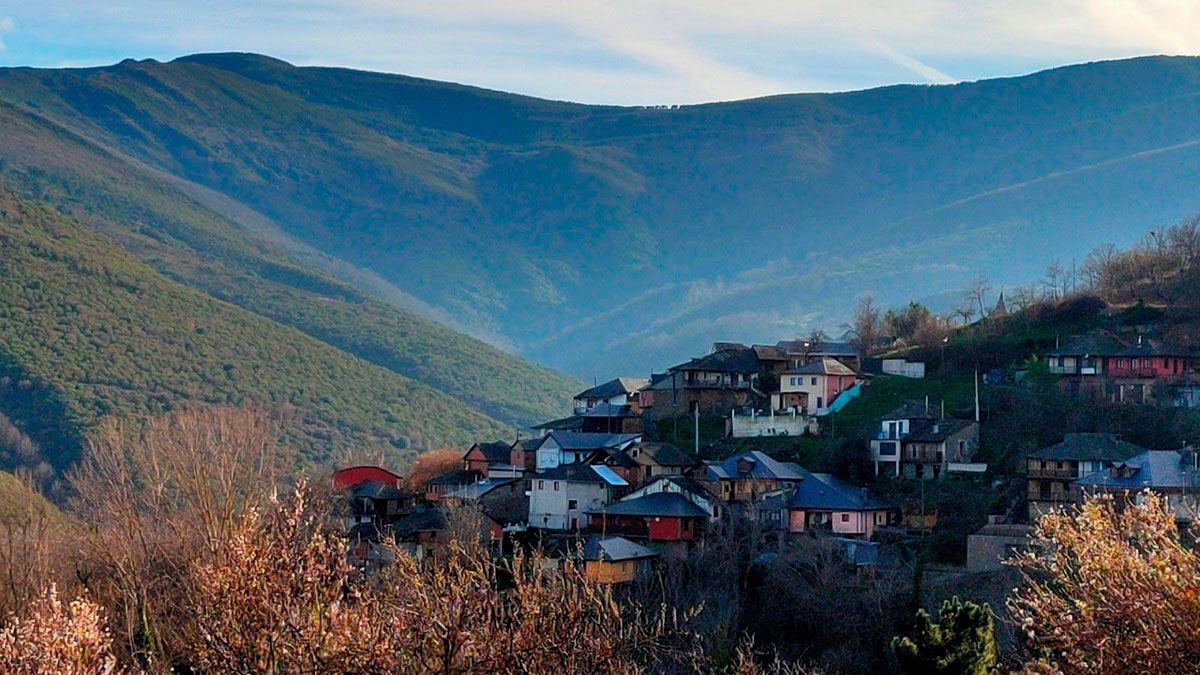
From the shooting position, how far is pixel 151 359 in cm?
10850

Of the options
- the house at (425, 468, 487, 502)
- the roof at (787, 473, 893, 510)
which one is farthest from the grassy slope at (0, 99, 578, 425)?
the roof at (787, 473, 893, 510)

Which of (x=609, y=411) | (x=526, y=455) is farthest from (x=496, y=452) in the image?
(x=609, y=411)

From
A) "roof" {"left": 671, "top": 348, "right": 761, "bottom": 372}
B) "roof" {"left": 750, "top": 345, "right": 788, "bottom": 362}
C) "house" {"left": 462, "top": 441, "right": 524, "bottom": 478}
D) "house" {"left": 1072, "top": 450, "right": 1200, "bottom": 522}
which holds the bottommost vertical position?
"house" {"left": 462, "top": 441, "right": 524, "bottom": 478}

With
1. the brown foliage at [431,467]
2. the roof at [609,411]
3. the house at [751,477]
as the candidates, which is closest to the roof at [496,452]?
the brown foliage at [431,467]

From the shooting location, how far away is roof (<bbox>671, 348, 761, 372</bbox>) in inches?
2876

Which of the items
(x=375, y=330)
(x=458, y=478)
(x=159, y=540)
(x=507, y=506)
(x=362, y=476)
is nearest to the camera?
(x=159, y=540)

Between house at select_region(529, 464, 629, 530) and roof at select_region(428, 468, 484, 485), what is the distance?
7176 millimetres

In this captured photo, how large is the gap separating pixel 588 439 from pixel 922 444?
14.5 metres

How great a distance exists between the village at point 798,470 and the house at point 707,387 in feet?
0.28

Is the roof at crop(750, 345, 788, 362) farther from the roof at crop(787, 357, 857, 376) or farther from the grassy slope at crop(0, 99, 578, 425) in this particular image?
A: the grassy slope at crop(0, 99, 578, 425)

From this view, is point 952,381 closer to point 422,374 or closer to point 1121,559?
point 1121,559

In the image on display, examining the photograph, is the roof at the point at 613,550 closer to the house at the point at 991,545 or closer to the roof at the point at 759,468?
the roof at the point at 759,468

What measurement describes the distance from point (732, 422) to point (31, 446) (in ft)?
130

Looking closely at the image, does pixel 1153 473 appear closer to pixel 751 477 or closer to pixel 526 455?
pixel 751 477
